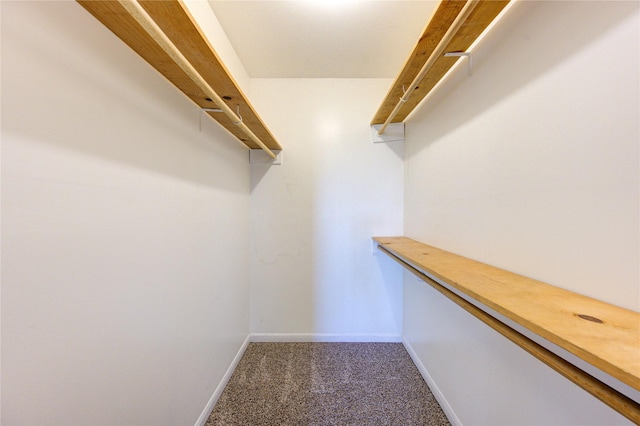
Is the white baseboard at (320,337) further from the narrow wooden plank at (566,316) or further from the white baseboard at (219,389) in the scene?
the narrow wooden plank at (566,316)

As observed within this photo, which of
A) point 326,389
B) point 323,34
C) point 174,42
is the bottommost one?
point 326,389

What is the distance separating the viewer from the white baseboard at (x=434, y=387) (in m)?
1.35

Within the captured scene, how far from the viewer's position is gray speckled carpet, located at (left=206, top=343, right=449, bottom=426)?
142 centimetres

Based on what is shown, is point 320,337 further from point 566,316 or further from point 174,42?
point 174,42

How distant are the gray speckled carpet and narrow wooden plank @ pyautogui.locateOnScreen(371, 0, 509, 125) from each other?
6.56 ft

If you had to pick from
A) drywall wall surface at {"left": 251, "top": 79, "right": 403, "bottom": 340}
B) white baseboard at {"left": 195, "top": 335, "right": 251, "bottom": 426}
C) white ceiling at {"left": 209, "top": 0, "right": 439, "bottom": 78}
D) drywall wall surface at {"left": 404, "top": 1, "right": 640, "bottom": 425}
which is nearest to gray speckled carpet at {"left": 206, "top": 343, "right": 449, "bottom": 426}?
white baseboard at {"left": 195, "top": 335, "right": 251, "bottom": 426}

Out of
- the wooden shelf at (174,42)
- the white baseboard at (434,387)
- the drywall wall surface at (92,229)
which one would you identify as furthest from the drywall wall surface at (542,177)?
the drywall wall surface at (92,229)

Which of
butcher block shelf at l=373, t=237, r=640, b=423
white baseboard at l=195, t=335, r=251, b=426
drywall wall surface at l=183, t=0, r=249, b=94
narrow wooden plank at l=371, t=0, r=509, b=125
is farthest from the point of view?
white baseboard at l=195, t=335, r=251, b=426

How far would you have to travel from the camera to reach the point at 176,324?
1.11 metres

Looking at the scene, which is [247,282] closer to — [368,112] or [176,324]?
[176,324]

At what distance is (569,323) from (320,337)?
201 cm

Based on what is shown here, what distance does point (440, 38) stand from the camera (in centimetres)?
105

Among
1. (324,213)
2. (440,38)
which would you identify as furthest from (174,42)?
(324,213)

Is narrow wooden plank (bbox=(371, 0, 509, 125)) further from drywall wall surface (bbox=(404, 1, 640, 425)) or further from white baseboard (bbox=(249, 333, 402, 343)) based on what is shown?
white baseboard (bbox=(249, 333, 402, 343))
